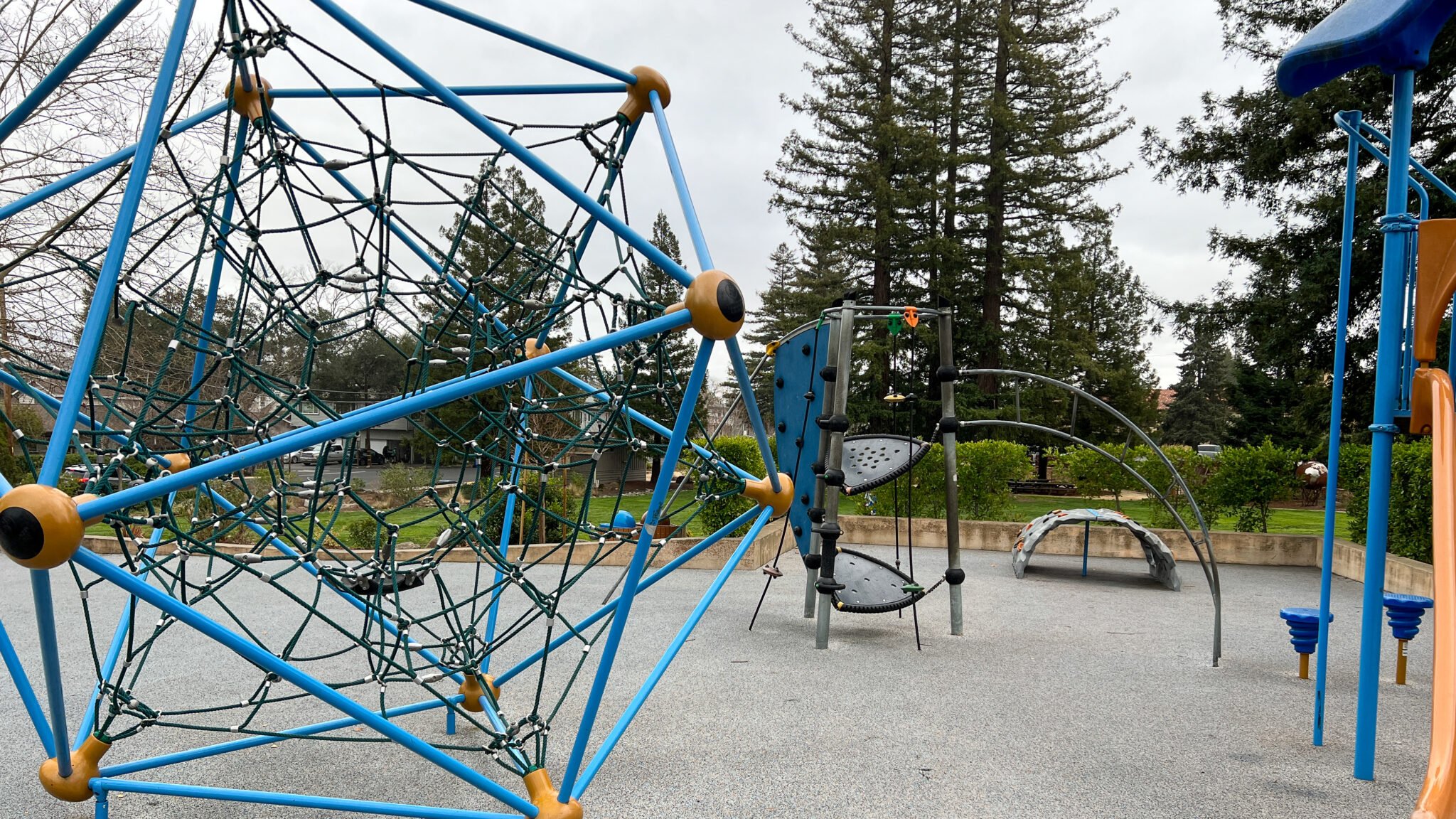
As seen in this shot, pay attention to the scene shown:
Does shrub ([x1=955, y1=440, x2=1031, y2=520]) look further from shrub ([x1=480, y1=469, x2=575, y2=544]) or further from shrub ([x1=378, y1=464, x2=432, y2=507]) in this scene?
shrub ([x1=378, y1=464, x2=432, y2=507])

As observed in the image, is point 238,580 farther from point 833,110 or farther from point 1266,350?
point 833,110

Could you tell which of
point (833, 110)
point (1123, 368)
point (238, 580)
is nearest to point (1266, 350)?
point (1123, 368)

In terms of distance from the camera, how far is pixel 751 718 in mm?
3816

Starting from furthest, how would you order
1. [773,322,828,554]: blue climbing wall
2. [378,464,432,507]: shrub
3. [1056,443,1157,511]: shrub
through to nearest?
[1056,443,1157,511]: shrub
[378,464,432,507]: shrub
[773,322,828,554]: blue climbing wall

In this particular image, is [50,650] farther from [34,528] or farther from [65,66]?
[65,66]

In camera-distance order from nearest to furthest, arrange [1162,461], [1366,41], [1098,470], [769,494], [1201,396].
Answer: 1. [1366,41]
2. [769,494]
3. [1162,461]
4. [1098,470]
5. [1201,396]

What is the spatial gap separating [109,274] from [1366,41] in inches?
132

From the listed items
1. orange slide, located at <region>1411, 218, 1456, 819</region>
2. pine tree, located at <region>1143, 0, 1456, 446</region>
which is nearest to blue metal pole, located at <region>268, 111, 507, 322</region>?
orange slide, located at <region>1411, 218, 1456, 819</region>

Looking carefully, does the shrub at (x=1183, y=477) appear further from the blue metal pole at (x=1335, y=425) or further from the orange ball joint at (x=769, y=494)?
the orange ball joint at (x=769, y=494)

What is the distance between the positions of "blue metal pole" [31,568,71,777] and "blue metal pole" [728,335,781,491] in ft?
4.89

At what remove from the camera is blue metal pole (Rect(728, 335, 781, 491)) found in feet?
7.77

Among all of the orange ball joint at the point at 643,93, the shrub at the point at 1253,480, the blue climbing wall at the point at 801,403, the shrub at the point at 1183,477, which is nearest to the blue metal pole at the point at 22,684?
the orange ball joint at the point at 643,93

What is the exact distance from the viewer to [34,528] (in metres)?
1.54

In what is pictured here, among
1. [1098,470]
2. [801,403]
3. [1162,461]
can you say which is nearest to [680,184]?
[801,403]
